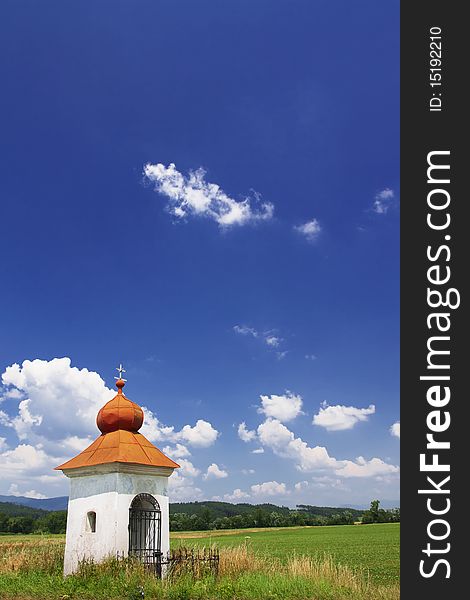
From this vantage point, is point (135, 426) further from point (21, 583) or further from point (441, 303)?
point (441, 303)

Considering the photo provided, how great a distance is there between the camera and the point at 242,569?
47.9ft

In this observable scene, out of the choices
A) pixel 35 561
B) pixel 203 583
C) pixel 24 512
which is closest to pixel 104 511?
pixel 203 583

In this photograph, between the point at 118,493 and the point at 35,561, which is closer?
the point at 118,493

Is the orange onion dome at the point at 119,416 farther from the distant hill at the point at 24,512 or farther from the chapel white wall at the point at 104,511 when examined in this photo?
the distant hill at the point at 24,512

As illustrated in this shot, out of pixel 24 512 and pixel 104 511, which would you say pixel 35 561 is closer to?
pixel 104 511

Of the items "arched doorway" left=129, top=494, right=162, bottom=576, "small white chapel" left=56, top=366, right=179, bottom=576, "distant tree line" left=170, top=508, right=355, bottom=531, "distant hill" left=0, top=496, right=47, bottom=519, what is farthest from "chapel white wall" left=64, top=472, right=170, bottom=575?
"distant hill" left=0, top=496, right=47, bottom=519

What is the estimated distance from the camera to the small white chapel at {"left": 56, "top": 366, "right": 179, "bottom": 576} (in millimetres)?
14125

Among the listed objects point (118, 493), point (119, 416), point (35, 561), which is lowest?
point (35, 561)

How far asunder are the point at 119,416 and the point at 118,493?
228 centimetres

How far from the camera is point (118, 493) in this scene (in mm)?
14242

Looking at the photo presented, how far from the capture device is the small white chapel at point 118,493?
46.3ft

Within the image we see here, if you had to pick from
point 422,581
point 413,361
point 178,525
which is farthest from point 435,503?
point 178,525

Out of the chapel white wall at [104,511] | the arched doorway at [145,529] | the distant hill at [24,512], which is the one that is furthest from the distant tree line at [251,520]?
the chapel white wall at [104,511]

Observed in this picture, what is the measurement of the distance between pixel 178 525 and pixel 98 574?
52731 millimetres
